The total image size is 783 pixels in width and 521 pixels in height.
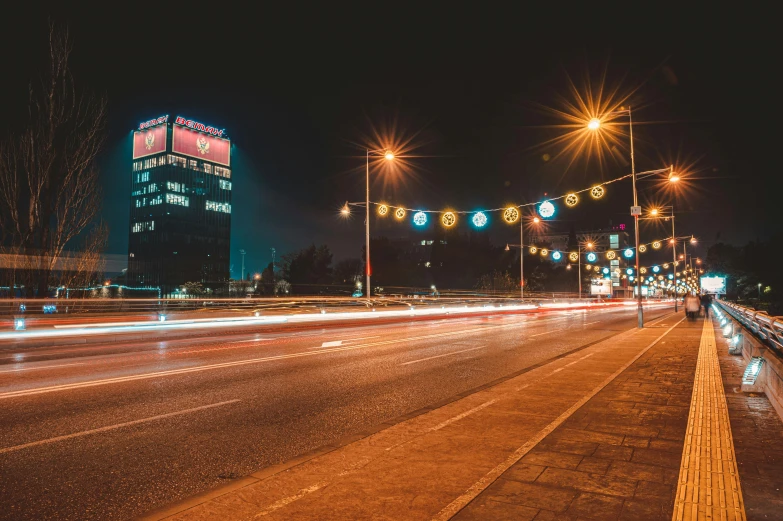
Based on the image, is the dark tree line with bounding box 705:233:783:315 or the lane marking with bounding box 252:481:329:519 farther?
the dark tree line with bounding box 705:233:783:315

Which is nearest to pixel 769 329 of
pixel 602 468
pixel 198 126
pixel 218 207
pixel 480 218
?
pixel 602 468

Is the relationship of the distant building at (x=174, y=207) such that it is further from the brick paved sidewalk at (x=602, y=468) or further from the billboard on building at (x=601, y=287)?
the brick paved sidewalk at (x=602, y=468)

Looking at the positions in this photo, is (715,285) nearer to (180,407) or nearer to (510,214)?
(510,214)

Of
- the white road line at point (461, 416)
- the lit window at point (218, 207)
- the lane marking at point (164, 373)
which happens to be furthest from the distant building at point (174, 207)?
the white road line at point (461, 416)

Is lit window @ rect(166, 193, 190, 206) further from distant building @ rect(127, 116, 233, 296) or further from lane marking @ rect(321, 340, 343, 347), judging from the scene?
lane marking @ rect(321, 340, 343, 347)

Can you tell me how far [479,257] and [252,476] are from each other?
9975 cm

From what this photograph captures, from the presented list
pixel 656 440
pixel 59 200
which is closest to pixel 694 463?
pixel 656 440

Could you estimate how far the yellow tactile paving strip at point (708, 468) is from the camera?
3764 millimetres

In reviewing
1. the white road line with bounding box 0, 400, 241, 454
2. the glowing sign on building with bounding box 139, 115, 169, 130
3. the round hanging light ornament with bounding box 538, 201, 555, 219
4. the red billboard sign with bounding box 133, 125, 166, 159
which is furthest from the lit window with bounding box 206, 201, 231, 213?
the white road line with bounding box 0, 400, 241, 454

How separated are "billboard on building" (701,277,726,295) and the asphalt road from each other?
173 feet

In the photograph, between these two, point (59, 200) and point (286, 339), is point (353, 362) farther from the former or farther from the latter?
point (59, 200)

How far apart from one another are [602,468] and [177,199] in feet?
409

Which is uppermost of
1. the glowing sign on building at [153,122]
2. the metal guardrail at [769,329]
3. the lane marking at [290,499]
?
the glowing sign on building at [153,122]

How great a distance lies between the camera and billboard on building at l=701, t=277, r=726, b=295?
186ft
